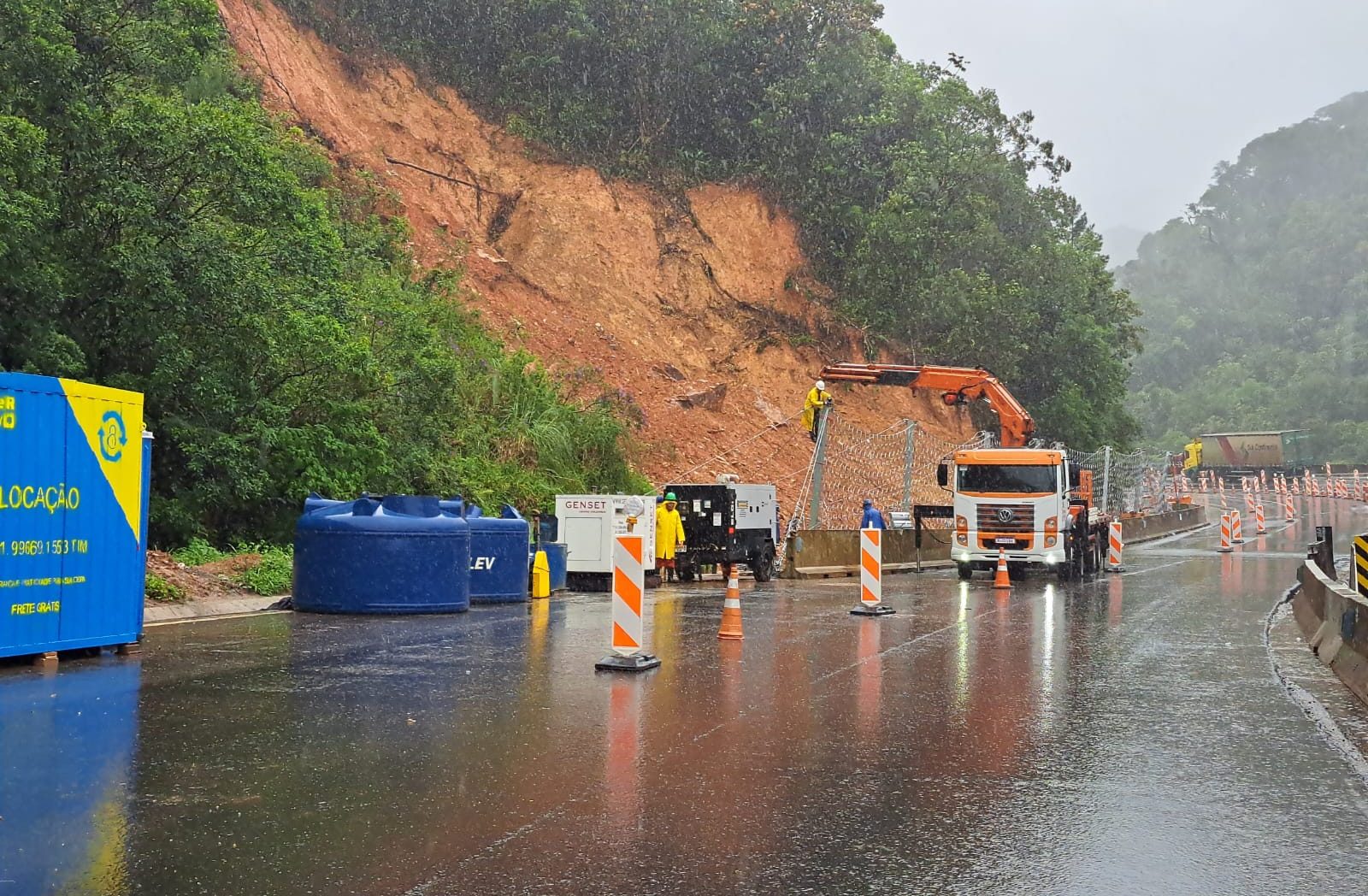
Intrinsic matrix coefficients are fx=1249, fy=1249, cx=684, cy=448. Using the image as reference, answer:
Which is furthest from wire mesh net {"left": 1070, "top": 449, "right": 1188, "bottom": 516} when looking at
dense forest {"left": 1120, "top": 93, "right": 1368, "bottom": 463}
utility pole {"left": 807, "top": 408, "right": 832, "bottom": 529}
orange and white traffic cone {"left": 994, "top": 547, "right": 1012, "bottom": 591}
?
dense forest {"left": 1120, "top": 93, "right": 1368, "bottom": 463}

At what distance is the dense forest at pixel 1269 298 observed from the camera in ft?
386

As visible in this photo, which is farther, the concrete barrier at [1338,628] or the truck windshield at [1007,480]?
the truck windshield at [1007,480]

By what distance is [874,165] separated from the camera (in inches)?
1791

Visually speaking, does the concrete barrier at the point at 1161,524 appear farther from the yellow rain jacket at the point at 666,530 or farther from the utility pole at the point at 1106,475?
the yellow rain jacket at the point at 666,530

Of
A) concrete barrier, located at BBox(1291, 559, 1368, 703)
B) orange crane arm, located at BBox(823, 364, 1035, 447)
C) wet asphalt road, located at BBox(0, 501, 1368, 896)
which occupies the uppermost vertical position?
orange crane arm, located at BBox(823, 364, 1035, 447)

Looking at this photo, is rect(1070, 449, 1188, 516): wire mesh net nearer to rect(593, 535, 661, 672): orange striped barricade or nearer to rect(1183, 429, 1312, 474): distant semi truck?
rect(593, 535, 661, 672): orange striped barricade

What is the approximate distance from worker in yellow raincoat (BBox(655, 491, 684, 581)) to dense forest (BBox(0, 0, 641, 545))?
15.9 feet

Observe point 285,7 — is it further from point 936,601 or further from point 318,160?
point 936,601

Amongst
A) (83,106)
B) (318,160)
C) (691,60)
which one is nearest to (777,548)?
(318,160)

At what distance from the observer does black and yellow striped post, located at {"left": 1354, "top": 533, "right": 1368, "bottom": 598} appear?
1470cm

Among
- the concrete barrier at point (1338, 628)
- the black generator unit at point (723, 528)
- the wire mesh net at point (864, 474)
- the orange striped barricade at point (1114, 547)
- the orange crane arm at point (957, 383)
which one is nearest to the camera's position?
the concrete barrier at point (1338, 628)

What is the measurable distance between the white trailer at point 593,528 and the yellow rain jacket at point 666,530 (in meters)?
1.29

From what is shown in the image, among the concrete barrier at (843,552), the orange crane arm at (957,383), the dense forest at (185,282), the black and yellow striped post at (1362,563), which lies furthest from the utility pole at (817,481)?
the black and yellow striped post at (1362,563)

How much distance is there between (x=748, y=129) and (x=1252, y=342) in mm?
116090
